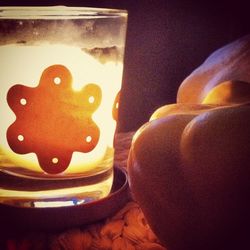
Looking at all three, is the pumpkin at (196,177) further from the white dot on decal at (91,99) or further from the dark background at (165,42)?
the dark background at (165,42)

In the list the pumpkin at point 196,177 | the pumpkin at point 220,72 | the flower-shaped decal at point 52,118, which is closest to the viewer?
the pumpkin at point 196,177

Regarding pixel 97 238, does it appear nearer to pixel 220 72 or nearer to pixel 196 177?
pixel 196 177

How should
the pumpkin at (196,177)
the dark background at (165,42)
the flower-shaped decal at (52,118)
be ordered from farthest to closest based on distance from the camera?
the dark background at (165,42)
the flower-shaped decal at (52,118)
the pumpkin at (196,177)

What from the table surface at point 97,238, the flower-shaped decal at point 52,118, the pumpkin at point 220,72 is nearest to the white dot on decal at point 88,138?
the flower-shaped decal at point 52,118

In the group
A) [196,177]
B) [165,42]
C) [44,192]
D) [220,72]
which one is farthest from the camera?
[165,42]

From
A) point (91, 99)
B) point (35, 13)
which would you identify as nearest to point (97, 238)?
point (91, 99)

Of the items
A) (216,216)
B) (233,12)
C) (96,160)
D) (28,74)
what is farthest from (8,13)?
(233,12)

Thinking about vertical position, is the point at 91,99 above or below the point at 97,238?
above
